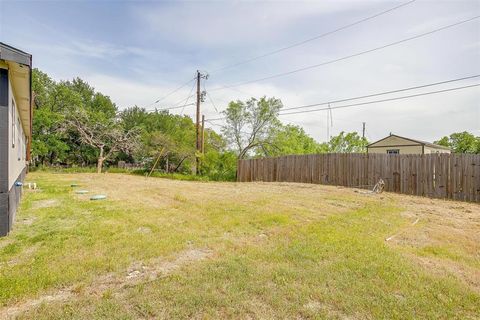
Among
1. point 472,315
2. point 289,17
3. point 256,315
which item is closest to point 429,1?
point 289,17

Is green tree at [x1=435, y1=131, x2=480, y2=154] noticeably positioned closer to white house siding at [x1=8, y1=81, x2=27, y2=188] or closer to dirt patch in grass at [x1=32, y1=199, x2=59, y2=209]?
dirt patch in grass at [x1=32, y1=199, x2=59, y2=209]

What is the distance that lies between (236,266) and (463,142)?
39.5 m

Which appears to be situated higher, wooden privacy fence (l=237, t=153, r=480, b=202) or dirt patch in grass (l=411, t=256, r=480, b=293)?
wooden privacy fence (l=237, t=153, r=480, b=202)

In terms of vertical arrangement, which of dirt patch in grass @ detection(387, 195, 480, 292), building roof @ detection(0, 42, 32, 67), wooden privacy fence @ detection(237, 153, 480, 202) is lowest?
dirt patch in grass @ detection(387, 195, 480, 292)

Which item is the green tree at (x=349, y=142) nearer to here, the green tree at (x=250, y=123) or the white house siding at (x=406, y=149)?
the white house siding at (x=406, y=149)

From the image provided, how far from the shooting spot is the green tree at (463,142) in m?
30.3


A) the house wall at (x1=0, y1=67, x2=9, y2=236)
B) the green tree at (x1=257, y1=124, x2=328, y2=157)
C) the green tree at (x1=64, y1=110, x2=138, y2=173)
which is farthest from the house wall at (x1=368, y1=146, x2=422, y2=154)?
the green tree at (x1=64, y1=110, x2=138, y2=173)

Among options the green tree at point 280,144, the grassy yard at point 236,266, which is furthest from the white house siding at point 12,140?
the green tree at point 280,144

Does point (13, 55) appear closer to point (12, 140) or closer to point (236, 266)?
point (12, 140)

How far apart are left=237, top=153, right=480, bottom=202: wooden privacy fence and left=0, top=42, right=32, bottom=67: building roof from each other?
11.5 m

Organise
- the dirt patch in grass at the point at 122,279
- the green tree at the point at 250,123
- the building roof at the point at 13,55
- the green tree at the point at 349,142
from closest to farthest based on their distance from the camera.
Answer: the dirt patch in grass at the point at 122,279, the building roof at the point at 13,55, the green tree at the point at 250,123, the green tree at the point at 349,142

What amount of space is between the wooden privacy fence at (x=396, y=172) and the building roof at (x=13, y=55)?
11.5 metres

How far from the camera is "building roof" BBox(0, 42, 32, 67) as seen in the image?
3.80m

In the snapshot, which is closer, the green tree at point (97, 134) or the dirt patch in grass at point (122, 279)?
the dirt patch in grass at point (122, 279)
